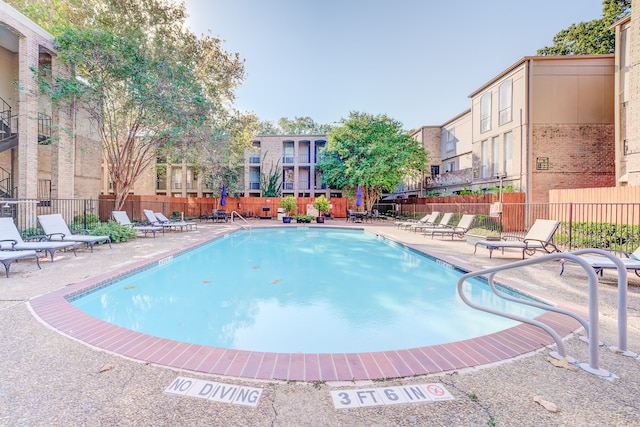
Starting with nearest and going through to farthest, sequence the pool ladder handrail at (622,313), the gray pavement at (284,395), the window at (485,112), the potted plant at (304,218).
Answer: the gray pavement at (284,395)
the pool ladder handrail at (622,313)
the window at (485,112)
the potted plant at (304,218)

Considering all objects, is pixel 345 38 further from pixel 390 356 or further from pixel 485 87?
pixel 390 356

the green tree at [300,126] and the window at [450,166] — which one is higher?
the green tree at [300,126]

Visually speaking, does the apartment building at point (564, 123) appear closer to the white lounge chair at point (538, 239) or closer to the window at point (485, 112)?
the window at point (485, 112)

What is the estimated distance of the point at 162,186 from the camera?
3203 centimetres

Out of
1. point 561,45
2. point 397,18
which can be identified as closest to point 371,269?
point 397,18

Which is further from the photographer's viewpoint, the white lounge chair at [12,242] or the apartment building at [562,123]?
the apartment building at [562,123]

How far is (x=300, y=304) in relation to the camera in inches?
204

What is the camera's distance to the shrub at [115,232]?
955 centimetres

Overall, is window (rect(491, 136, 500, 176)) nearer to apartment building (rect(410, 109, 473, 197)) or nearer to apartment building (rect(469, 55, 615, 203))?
apartment building (rect(469, 55, 615, 203))

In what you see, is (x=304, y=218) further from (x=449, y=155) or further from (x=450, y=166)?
(x=449, y=155)

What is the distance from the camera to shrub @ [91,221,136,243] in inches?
376

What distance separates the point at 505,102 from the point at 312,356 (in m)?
19.4

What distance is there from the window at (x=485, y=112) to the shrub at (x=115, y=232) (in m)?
19.5

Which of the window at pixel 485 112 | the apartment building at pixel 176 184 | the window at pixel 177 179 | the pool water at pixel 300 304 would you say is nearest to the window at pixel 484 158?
the window at pixel 485 112
